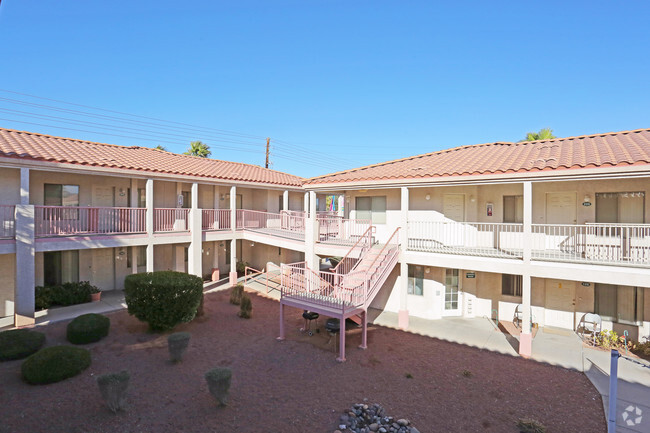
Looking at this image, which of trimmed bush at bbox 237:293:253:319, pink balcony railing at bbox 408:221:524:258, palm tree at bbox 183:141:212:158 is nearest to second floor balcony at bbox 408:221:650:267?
pink balcony railing at bbox 408:221:524:258

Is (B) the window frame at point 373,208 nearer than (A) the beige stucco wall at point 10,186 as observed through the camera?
No

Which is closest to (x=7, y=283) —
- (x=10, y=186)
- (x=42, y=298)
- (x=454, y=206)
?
(x=42, y=298)

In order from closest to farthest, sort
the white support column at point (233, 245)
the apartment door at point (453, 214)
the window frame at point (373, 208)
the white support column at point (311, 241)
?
the apartment door at point (453, 214), the white support column at point (311, 241), the window frame at point (373, 208), the white support column at point (233, 245)

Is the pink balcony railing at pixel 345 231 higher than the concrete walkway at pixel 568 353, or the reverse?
the pink balcony railing at pixel 345 231

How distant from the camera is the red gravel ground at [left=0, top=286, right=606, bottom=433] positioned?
21.9 ft

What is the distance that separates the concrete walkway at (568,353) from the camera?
7.52 meters

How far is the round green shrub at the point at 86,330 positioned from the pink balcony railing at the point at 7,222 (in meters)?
4.40

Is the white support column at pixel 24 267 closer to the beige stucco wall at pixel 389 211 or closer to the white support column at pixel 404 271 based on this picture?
the beige stucco wall at pixel 389 211

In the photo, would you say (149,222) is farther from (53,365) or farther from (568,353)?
(568,353)

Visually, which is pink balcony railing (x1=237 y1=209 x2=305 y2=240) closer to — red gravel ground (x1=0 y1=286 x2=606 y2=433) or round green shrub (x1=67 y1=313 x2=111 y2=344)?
red gravel ground (x1=0 y1=286 x2=606 y2=433)

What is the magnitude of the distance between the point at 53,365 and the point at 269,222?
1401cm

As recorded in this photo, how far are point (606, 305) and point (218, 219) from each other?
683 inches

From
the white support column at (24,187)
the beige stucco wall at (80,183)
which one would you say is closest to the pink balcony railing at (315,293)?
the white support column at (24,187)

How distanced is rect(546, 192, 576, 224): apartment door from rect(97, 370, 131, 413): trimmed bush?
566 inches
